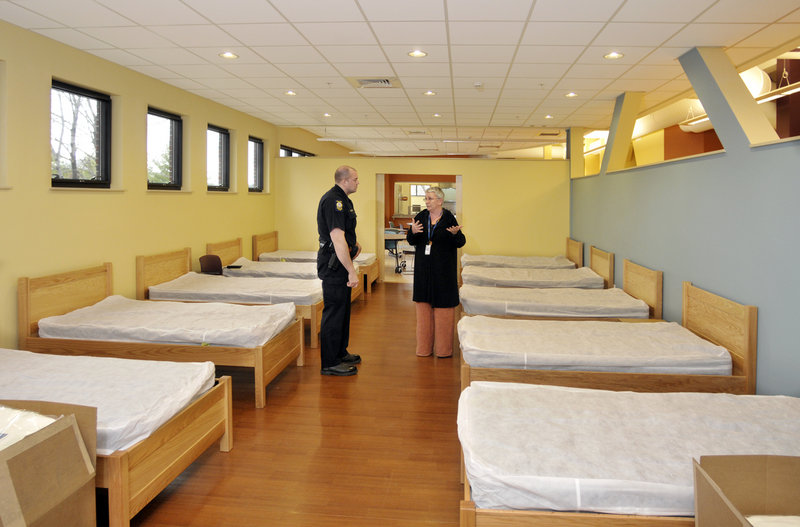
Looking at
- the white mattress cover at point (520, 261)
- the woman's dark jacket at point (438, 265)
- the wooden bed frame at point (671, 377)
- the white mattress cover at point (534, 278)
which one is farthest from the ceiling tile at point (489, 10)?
the white mattress cover at point (520, 261)

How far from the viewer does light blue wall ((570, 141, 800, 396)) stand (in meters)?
2.87

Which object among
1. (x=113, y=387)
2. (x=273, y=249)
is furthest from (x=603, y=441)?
(x=273, y=249)

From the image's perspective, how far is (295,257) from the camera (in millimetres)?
7844

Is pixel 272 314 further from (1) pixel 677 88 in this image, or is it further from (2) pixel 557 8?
(1) pixel 677 88

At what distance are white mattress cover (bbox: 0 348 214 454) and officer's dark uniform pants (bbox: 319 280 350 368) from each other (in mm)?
1463

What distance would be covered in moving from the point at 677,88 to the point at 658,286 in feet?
7.47

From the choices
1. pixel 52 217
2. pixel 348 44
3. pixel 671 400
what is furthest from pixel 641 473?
pixel 52 217

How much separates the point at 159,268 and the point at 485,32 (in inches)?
149

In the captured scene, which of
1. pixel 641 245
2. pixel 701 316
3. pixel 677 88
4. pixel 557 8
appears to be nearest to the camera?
pixel 557 8

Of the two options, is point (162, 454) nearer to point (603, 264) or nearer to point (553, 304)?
point (553, 304)

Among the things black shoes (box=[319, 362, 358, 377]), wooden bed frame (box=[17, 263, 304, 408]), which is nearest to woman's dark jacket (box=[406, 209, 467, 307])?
black shoes (box=[319, 362, 358, 377])

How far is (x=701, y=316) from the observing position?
3.76 meters

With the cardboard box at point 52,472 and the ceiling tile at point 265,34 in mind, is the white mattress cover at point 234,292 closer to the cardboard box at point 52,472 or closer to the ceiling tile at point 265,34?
the ceiling tile at point 265,34

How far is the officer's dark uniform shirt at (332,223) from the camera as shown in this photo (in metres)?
4.15
